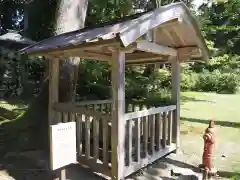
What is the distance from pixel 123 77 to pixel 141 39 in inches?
29.3

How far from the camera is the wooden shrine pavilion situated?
4.36 metres

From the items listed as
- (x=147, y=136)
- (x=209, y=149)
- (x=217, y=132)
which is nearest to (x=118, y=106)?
(x=147, y=136)

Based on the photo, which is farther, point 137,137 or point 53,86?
point 53,86

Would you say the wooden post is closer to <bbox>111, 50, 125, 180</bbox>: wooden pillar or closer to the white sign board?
<bbox>111, 50, 125, 180</bbox>: wooden pillar

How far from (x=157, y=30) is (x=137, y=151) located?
96.1 inches

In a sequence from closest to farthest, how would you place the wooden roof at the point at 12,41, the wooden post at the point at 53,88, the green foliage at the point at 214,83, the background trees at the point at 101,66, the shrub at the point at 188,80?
the wooden post at the point at 53,88 → the background trees at the point at 101,66 → the wooden roof at the point at 12,41 → the shrub at the point at 188,80 → the green foliage at the point at 214,83

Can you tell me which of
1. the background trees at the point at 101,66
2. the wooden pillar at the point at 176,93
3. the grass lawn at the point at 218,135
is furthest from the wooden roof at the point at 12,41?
the wooden pillar at the point at 176,93

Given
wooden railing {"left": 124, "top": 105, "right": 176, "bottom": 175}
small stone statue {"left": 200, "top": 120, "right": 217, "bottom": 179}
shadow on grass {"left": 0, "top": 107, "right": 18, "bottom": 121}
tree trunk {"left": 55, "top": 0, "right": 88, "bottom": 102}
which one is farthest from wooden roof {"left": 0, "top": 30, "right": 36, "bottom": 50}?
small stone statue {"left": 200, "top": 120, "right": 217, "bottom": 179}

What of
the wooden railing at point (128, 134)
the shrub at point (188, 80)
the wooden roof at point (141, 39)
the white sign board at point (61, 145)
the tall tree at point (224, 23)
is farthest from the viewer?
the shrub at point (188, 80)

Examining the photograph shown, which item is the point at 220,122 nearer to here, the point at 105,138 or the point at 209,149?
the point at 209,149

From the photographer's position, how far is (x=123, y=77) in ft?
14.6

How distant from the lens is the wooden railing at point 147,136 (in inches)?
192

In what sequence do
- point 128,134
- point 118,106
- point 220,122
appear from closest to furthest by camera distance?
point 118,106 < point 128,134 < point 220,122

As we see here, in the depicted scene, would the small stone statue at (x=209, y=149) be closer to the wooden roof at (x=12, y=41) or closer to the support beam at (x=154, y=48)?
the support beam at (x=154, y=48)
